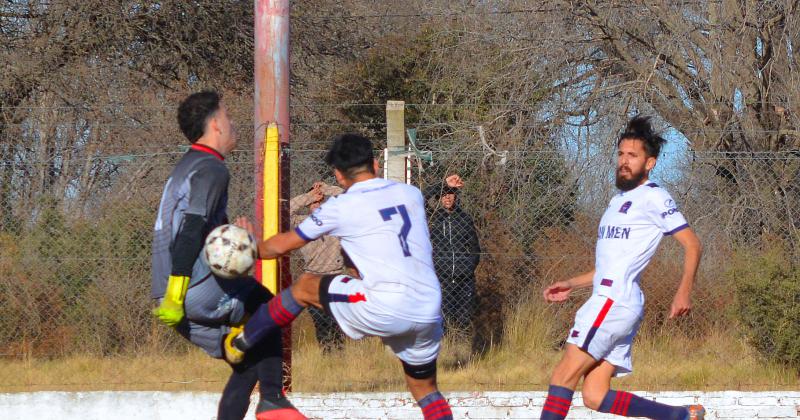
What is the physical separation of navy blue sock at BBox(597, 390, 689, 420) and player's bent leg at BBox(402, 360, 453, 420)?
98 centimetres

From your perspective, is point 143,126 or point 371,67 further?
point 371,67

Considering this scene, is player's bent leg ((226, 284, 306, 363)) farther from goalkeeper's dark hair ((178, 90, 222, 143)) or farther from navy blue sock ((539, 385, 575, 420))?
navy blue sock ((539, 385, 575, 420))

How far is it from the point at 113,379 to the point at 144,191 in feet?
5.55

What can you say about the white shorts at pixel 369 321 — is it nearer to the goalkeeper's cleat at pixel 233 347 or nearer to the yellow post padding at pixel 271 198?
the goalkeeper's cleat at pixel 233 347

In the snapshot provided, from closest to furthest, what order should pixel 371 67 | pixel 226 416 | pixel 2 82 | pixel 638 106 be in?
pixel 226 416 → pixel 638 106 → pixel 2 82 → pixel 371 67

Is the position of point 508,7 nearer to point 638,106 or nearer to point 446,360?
point 638,106

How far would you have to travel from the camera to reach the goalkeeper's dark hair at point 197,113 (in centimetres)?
525

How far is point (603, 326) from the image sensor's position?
5.46 metres

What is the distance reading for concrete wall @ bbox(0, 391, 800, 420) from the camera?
24.4ft

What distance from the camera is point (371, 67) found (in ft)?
55.7

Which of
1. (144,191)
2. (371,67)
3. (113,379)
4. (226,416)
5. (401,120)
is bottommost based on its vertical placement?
(113,379)

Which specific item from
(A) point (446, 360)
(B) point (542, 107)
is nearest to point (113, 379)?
(A) point (446, 360)

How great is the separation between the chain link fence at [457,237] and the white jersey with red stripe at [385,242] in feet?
12.1

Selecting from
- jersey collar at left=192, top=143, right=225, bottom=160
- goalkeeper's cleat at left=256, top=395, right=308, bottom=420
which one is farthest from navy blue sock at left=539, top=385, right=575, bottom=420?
jersey collar at left=192, top=143, right=225, bottom=160
